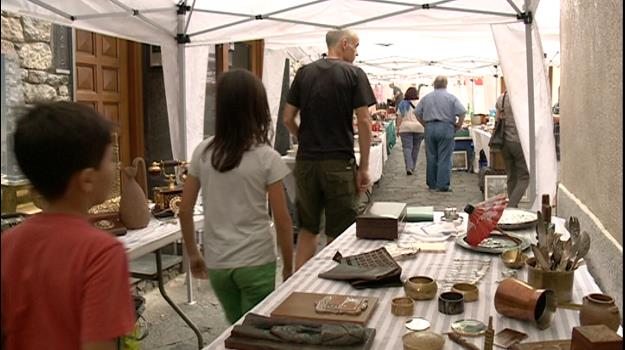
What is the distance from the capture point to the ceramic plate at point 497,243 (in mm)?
2291

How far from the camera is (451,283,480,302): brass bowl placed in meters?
1.75

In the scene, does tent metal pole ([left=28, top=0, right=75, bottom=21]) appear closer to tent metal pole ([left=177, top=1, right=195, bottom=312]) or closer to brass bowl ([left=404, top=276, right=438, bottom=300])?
tent metal pole ([left=177, top=1, right=195, bottom=312])

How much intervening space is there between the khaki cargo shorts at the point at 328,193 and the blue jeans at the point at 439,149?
5073 mm

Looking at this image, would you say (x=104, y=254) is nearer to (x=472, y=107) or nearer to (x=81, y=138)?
(x=81, y=138)

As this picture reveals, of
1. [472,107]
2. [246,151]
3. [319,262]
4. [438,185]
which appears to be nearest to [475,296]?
[319,262]

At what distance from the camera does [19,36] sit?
3562mm

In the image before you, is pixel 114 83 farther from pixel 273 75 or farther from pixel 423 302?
pixel 423 302

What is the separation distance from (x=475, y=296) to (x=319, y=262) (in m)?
0.59

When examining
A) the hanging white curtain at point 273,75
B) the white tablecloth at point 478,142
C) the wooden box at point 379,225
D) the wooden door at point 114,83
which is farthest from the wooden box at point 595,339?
the white tablecloth at point 478,142

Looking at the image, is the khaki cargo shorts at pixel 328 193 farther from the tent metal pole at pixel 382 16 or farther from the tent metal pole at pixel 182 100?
the tent metal pole at pixel 382 16

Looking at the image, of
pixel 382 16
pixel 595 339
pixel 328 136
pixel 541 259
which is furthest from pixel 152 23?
pixel 595 339

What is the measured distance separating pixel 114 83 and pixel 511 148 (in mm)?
3604

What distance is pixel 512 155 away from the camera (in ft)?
20.2

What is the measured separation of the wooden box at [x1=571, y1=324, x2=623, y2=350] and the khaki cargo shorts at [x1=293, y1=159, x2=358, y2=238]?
238 cm
